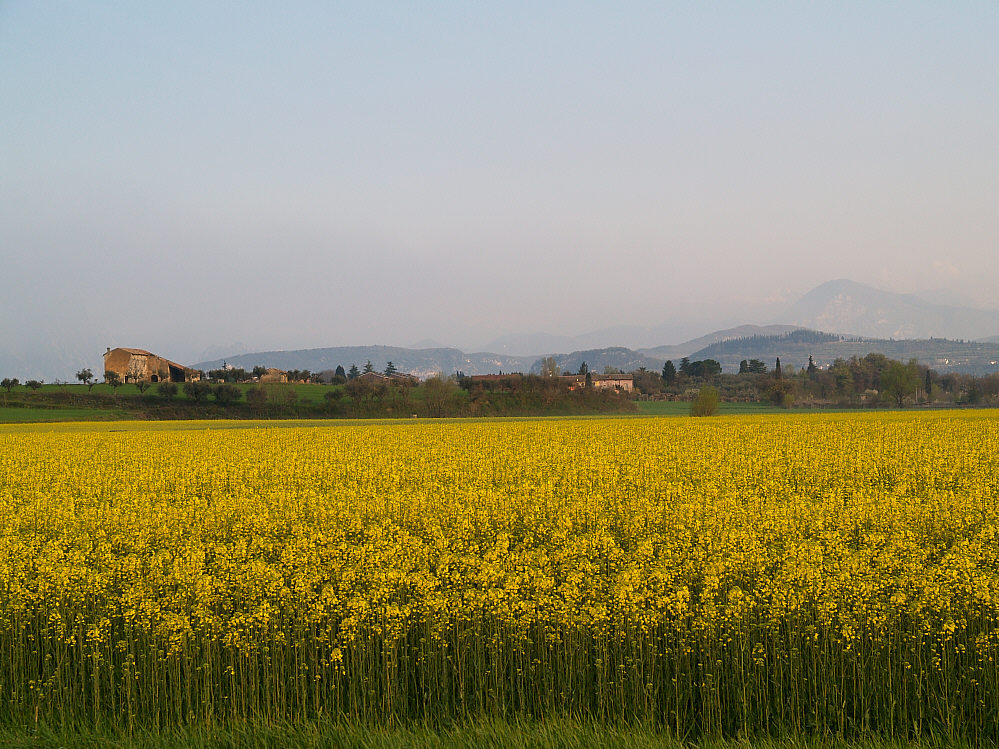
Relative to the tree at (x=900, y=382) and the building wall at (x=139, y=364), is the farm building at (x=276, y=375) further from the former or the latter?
the tree at (x=900, y=382)

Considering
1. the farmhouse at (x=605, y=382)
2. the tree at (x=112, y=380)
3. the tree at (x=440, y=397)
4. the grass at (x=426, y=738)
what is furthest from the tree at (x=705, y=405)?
the grass at (x=426, y=738)

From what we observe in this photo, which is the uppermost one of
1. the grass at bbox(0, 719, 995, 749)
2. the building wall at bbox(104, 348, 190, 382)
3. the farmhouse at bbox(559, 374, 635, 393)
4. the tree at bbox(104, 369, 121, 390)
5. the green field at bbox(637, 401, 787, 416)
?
the building wall at bbox(104, 348, 190, 382)

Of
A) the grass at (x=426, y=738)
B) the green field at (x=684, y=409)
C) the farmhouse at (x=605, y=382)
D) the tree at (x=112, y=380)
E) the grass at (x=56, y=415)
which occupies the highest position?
the tree at (x=112, y=380)

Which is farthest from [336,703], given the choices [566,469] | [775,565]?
[566,469]

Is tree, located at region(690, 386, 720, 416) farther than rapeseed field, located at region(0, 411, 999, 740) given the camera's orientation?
Yes

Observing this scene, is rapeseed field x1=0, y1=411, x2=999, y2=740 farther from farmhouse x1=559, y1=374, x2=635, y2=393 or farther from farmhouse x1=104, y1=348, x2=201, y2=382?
farmhouse x1=104, y1=348, x2=201, y2=382

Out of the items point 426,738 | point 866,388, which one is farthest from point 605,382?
point 426,738

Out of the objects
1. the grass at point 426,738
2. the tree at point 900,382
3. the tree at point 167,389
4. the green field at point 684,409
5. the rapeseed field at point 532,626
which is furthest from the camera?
the tree at point 900,382

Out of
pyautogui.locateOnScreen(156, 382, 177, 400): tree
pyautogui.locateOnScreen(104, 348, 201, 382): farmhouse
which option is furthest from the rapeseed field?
pyautogui.locateOnScreen(104, 348, 201, 382): farmhouse

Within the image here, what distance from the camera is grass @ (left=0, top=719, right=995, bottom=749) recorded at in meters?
6.71

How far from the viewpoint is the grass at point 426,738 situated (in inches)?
264

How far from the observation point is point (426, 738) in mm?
6910

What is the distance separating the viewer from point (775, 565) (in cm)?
1056

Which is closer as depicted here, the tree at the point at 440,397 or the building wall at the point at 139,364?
the tree at the point at 440,397
